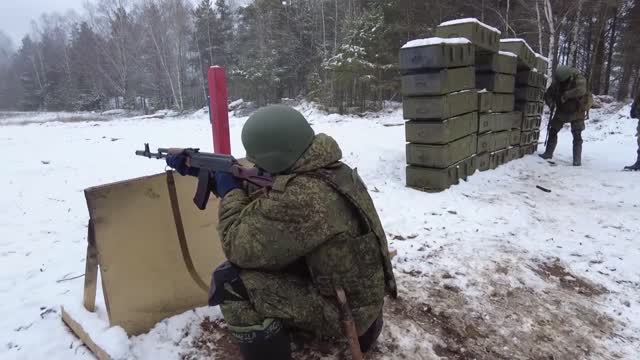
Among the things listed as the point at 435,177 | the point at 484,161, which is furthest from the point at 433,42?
the point at 484,161

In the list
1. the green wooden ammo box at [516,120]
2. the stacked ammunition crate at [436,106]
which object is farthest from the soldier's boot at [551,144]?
the stacked ammunition crate at [436,106]

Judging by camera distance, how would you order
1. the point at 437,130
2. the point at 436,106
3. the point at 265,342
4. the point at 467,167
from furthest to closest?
the point at 467,167, the point at 437,130, the point at 436,106, the point at 265,342

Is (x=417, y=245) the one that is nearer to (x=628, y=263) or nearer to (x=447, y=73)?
(x=628, y=263)

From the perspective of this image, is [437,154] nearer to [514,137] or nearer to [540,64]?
[514,137]

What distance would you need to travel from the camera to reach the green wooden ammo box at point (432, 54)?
209 inches

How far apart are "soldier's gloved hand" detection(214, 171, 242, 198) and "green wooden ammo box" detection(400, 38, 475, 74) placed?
3.93m

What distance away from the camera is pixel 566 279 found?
11.6 feet

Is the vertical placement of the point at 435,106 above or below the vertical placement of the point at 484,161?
above

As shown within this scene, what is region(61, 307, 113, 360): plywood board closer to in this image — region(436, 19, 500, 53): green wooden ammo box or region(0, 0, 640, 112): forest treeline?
region(436, 19, 500, 53): green wooden ammo box

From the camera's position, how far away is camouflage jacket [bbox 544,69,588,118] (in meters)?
7.99

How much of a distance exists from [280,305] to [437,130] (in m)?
4.25

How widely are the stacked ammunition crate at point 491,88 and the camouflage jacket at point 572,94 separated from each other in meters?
1.18

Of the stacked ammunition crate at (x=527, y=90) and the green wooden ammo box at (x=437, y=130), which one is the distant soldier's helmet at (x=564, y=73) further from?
the green wooden ammo box at (x=437, y=130)

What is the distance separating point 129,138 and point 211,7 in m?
25.8
